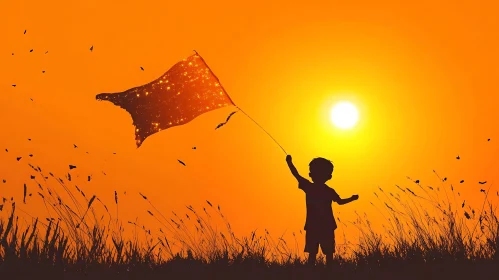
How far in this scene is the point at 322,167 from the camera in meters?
7.21

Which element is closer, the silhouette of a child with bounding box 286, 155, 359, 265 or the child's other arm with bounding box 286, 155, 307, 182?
the child's other arm with bounding box 286, 155, 307, 182

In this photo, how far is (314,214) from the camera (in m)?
7.25

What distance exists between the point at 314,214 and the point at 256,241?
0.94 m

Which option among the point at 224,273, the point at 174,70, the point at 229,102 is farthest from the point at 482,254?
the point at 174,70

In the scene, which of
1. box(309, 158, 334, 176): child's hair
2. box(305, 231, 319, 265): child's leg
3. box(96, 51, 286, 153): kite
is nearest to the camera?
box(96, 51, 286, 153): kite

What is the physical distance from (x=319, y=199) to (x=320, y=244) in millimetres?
501

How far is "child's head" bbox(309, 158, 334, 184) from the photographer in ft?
23.7

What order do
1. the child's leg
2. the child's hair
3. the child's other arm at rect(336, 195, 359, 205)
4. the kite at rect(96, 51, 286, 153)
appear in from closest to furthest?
the kite at rect(96, 51, 286, 153), the child's leg, the child's other arm at rect(336, 195, 359, 205), the child's hair

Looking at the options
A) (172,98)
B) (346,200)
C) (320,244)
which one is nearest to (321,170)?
(346,200)

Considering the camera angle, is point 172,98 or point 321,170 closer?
point 172,98

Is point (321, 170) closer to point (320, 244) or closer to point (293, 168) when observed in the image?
point (293, 168)

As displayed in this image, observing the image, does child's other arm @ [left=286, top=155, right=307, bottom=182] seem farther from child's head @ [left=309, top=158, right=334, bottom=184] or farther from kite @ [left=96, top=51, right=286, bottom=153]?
kite @ [left=96, top=51, right=286, bottom=153]

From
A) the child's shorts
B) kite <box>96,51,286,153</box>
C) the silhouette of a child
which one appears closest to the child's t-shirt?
the silhouette of a child

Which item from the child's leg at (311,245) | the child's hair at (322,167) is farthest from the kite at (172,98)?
the child's leg at (311,245)
